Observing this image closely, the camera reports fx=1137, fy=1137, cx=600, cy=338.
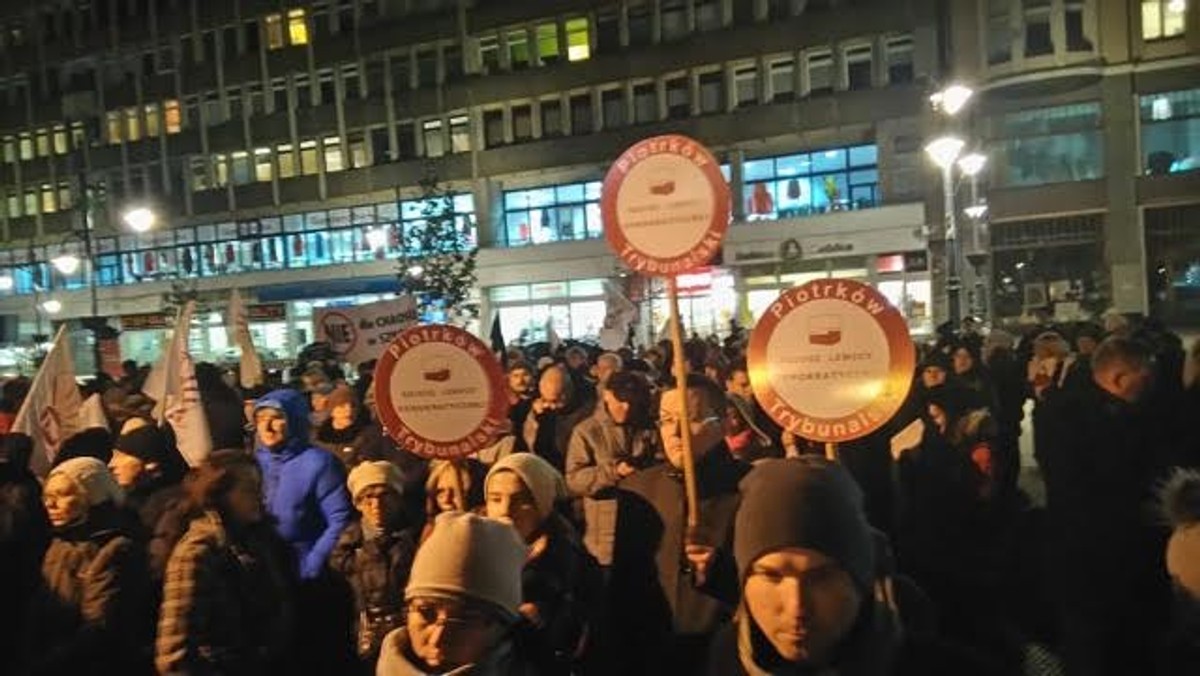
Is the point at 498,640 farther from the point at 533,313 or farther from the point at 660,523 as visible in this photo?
the point at 533,313

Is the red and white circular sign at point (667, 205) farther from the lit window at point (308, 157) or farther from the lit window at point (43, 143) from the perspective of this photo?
the lit window at point (43, 143)

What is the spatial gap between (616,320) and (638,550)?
529 inches

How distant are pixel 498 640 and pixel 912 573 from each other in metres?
3.79

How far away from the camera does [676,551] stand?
4660 mm

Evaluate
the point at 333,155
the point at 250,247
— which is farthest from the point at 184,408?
the point at 250,247

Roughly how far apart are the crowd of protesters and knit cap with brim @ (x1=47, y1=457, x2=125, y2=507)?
0.01 m

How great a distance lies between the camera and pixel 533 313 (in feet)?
142

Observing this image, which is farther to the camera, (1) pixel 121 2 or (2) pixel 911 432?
(1) pixel 121 2

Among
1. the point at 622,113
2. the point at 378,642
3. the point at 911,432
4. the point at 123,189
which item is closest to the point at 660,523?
the point at 378,642

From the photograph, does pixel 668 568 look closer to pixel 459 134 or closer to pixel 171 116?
pixel 459 134

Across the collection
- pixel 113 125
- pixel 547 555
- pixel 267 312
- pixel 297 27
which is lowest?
pixel 547 555

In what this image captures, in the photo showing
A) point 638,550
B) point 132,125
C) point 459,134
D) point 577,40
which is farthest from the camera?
point 132,125

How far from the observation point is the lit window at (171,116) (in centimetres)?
5259

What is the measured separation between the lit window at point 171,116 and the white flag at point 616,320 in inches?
1580
